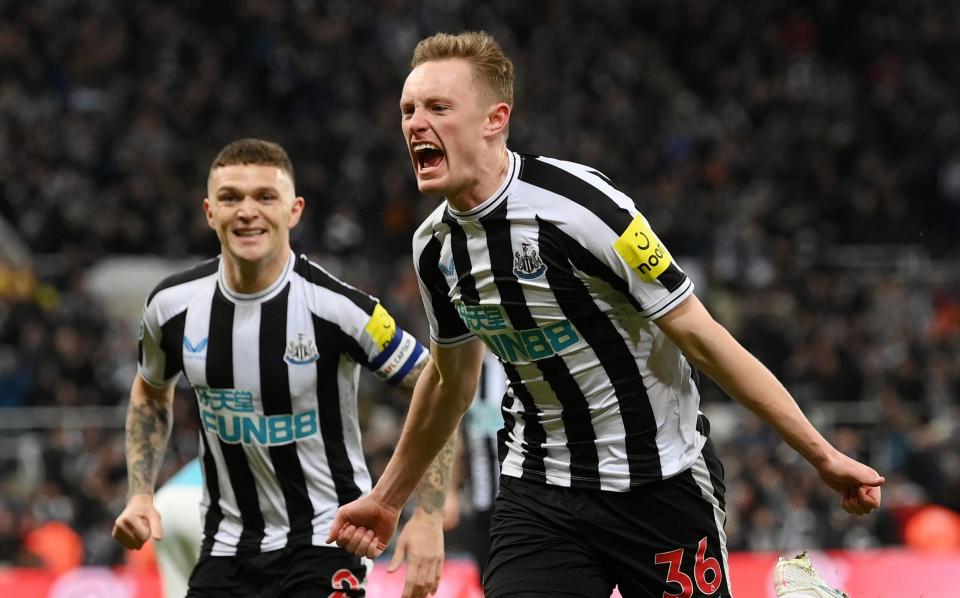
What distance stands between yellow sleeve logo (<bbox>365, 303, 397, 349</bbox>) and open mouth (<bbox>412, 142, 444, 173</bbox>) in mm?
1140

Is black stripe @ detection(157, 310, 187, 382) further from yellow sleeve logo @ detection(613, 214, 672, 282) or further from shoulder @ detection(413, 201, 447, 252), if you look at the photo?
yellow sleeve logo @ detection(613, 214, 672, 282)

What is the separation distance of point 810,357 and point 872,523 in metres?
2.75

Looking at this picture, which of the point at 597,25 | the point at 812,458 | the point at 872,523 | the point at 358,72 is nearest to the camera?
the point at 812,458

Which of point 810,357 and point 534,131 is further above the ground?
point 534,131

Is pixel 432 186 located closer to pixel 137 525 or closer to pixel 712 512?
pixel 712 512

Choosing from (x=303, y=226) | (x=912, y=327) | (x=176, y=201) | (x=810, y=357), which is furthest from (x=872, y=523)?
(x=176, y=201)

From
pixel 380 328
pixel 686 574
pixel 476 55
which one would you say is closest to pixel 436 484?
pixel 380 328

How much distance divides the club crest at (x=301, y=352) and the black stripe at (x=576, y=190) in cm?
129

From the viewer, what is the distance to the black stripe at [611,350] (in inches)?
144

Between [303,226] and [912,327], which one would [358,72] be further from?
[912,327]

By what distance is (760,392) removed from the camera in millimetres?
3498

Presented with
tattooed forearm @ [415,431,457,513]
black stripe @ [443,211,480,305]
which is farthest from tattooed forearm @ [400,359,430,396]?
black stripe @ [443,211,480,305]

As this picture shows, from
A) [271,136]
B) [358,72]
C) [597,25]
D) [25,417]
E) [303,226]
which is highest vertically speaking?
[597,25]

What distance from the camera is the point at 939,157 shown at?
18.4 metres
